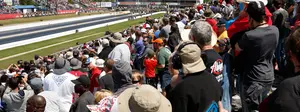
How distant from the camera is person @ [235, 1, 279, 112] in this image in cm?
461

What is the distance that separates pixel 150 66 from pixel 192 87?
5559 millimetres

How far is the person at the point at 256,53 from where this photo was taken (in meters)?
4.61

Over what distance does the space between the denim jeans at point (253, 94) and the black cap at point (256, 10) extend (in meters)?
0.87

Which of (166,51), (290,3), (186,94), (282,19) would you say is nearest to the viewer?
(186,94)

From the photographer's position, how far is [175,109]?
3443 millimetres

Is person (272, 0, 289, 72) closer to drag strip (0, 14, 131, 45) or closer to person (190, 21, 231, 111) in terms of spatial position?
person (190, 21, 231, 111)

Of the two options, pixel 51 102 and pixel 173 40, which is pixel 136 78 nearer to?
pixel 51 102

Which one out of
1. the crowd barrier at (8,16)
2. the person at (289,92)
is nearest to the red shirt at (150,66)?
the person at (289,92)

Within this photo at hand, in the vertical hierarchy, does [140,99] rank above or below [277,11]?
below

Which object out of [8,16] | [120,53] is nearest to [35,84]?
[120,53]

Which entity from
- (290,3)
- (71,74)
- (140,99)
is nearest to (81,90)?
(71,74)

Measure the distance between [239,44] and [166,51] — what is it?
3228mm

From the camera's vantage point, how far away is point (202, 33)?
412 cm

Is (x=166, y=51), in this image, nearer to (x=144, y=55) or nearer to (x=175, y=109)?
(x=144, y=55)
